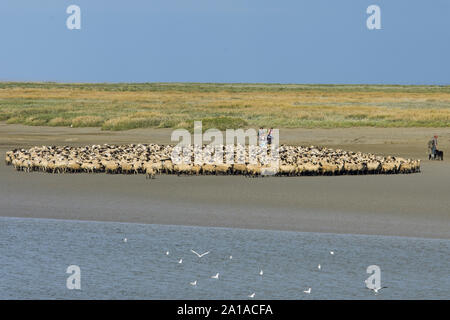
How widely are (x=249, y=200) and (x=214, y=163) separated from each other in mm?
4763

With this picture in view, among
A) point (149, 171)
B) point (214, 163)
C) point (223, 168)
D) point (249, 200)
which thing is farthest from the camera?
point (214, 163)

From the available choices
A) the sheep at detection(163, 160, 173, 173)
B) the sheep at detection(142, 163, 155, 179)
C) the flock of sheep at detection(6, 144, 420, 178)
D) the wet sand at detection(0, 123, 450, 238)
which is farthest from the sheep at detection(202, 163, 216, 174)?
the sheep at detection(142, 163, 155, 179)

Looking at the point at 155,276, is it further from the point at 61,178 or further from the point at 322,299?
the point at 61,178

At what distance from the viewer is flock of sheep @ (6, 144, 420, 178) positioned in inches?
889

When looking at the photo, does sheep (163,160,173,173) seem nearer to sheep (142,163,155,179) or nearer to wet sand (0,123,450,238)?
sheep (142,163,155,179)

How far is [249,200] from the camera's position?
18.1 meters

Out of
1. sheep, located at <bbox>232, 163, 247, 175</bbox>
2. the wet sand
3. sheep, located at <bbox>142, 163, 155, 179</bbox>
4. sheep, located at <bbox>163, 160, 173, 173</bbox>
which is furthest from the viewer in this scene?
sheep, located at <bbox>163, 160, 173, 173</bbox>

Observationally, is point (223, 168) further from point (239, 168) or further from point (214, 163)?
point (239, 168)

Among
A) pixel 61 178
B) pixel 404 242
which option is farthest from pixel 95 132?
pixel 404 242

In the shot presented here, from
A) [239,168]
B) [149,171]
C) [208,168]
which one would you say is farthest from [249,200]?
[149,171]

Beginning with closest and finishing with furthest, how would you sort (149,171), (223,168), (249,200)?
(249,200) → (149,171) → (223,168)

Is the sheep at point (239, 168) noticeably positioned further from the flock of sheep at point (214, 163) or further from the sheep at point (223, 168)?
the sheep at point (223, 168)

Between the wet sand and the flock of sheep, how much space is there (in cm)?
53

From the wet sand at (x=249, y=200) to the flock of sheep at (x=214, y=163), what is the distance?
0.53 metres
